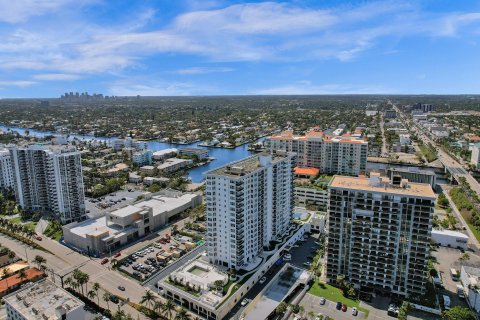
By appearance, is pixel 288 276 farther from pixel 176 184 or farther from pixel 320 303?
pixel 176 184

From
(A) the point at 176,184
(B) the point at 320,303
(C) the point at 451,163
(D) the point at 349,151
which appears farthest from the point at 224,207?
(C) the point at 451,163

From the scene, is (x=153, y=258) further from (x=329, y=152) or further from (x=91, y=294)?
(x=329, y=152)

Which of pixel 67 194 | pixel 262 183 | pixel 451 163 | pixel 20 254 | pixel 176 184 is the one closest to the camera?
pixel 262 183

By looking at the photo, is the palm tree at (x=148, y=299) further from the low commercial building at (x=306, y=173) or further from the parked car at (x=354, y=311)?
Result: the low commercial building at (x=306, y=173)

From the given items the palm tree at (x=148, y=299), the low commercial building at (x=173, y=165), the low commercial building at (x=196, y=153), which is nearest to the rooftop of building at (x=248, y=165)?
the palm tree at (x=148, y=299)

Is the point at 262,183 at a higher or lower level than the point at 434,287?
higher

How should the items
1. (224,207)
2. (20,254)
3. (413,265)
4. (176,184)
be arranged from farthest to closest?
(176,184) → (20,254) → (224,207) → (413,265)

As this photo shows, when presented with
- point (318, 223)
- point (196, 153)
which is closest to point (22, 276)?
point (318, 223)
